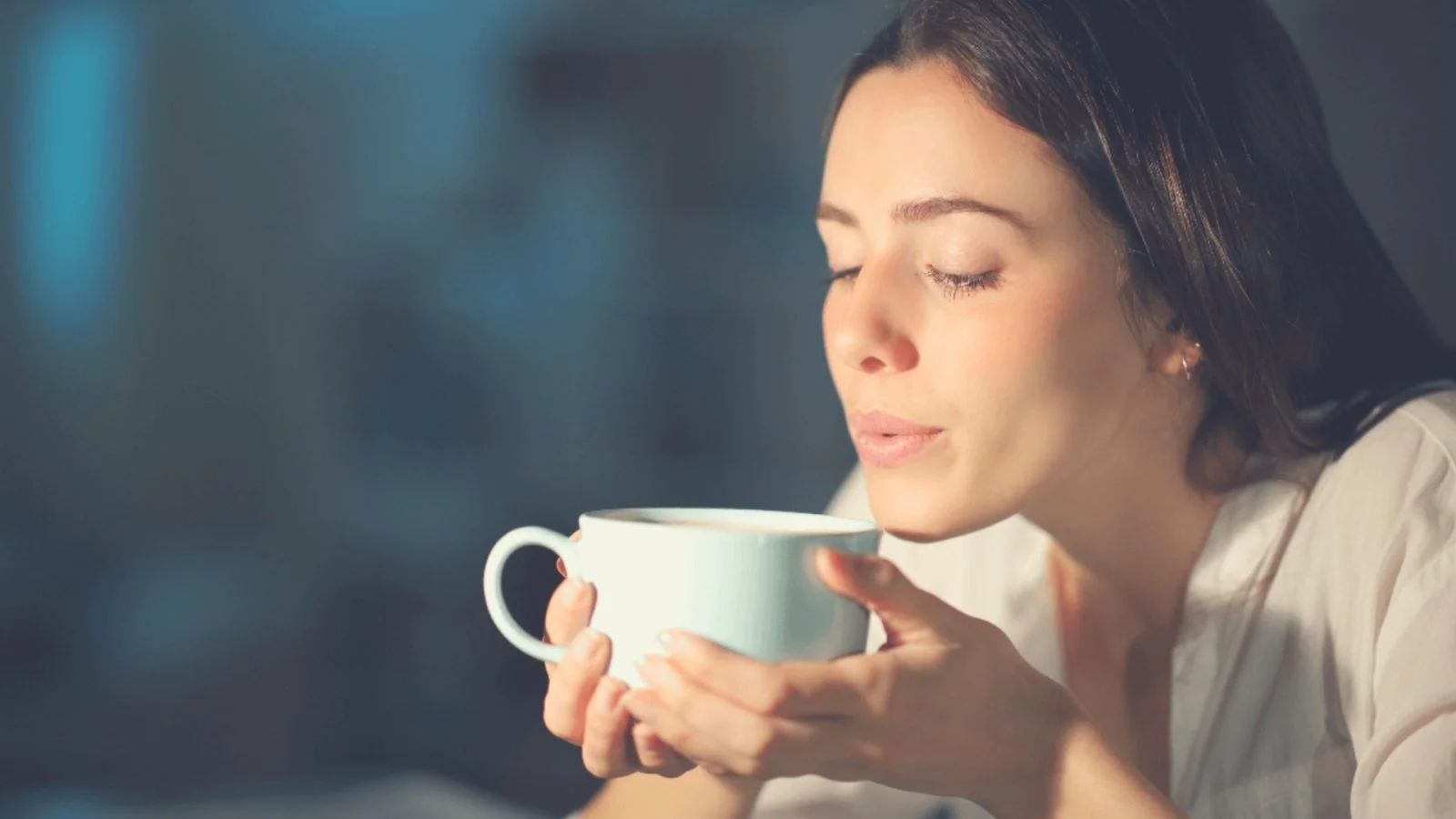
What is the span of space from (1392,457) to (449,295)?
990 millimetres

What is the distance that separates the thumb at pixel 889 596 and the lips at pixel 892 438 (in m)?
0.18

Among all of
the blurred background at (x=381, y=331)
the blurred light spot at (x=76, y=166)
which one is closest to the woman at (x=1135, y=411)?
the blurred background at (x=381, y=331)

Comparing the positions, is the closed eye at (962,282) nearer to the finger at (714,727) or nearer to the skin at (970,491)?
the skin at (970,491)

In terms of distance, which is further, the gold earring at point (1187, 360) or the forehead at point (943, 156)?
the gold earring at point (1187, 360)

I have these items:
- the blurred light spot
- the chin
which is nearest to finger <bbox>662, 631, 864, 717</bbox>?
the chin

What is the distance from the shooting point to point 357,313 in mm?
1444

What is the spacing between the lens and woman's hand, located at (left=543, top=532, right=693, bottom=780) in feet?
2.03

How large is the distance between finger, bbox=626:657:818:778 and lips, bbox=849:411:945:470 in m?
0.25

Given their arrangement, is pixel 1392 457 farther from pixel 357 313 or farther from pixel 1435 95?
pixel 357 313

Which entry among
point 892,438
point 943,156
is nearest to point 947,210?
point 943,156

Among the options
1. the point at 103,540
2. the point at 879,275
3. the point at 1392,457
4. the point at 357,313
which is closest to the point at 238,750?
the point at 103,540

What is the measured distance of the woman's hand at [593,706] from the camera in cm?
62

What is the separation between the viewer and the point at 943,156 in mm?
815

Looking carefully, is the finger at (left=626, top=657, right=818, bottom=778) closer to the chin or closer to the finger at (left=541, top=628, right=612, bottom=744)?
the finger at (left=541, top=628, right=612, bottom=744)
